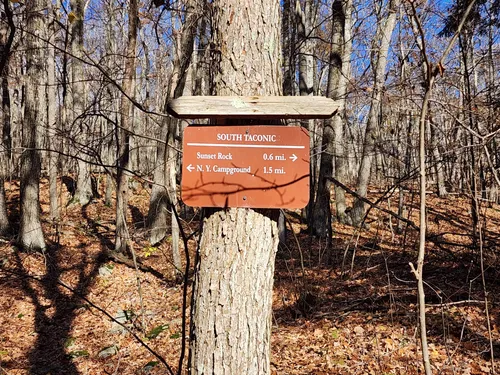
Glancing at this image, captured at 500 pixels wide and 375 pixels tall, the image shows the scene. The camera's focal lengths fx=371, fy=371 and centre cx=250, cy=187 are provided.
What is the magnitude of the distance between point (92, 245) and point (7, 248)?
5.79 feet

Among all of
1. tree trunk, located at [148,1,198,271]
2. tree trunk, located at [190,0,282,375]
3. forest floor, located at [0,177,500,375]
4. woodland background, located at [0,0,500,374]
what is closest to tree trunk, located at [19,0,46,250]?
woodland background, located at [0,0,500,374]

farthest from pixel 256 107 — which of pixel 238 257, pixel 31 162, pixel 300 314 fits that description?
pixel 31 162

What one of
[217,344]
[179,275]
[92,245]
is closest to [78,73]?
[92,245]

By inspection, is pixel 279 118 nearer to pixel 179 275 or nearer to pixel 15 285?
pixel 179 275

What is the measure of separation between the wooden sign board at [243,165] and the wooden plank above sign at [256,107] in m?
0.06

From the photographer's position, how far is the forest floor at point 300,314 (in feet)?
13.1

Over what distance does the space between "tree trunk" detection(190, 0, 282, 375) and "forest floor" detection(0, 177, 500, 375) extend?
1.03 metres

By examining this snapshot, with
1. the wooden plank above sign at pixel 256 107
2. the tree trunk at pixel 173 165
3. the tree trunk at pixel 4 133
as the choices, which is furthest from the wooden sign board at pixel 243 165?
the tree trunk at pixel 4 133

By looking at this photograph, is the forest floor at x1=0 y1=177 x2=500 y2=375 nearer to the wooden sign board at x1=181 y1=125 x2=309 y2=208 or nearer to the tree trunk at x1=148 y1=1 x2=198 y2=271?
the tree trunk at x1=148 y1=1 x2=198 y2=271

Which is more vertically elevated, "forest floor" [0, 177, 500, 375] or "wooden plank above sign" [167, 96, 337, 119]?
"wooden plank above sign" [167, 96, 337, 119]

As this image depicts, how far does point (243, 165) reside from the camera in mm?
1822

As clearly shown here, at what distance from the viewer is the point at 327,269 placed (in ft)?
23.0

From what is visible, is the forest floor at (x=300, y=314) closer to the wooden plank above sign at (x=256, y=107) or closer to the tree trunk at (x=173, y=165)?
the tree trunk at (x=173, y=165)

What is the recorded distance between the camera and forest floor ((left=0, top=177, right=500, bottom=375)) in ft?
13.1
